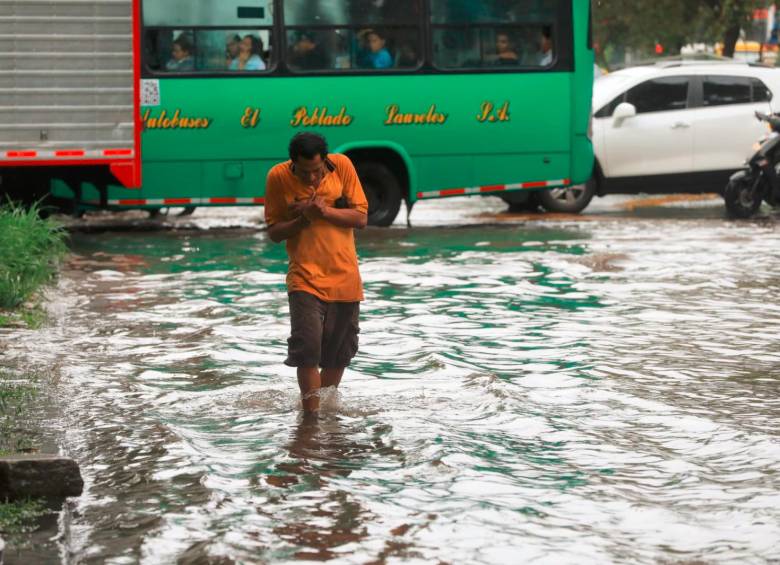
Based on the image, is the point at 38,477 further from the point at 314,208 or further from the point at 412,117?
the point at 412,117

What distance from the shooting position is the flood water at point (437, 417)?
5.72 m

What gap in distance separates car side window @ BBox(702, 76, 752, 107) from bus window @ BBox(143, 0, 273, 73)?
6.43m

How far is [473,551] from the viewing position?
5.49 metres

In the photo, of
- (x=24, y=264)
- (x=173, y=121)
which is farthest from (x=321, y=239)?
(x=173, y=121)

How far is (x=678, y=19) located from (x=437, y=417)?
28188 millimetres

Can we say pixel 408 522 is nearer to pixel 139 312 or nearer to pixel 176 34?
pixel 139 312

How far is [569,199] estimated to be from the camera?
20.8 metres

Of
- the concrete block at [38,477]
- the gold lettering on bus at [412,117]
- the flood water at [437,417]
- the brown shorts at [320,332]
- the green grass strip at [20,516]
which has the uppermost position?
the gold lettering on bus at [412,117]

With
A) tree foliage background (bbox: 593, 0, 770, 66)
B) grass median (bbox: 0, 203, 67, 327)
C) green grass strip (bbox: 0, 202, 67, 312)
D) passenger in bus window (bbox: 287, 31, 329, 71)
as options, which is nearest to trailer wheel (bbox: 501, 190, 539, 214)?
passenger in bus window (bbox: 287, 31, 329, 71)

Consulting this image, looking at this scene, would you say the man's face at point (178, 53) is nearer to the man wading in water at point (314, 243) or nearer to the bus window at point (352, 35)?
the bus window at point (352, 35)

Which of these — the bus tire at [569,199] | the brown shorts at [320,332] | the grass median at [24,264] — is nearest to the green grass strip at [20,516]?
the brown shorts at [320,332]

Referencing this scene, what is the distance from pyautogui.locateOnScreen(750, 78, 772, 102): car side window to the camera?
2122 centimetres

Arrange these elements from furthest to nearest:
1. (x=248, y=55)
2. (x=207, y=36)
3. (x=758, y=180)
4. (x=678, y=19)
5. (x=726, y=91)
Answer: (x=678, y=19)
(x=726, y=91)
(x=758, y=180)
(x=248, y=55)
(x=207, y=36)

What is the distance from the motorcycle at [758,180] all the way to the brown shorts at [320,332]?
12561mm
